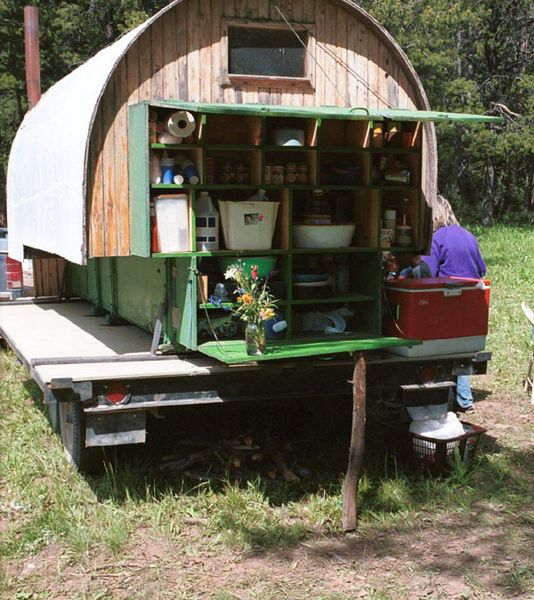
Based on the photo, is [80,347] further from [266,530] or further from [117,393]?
A: [266,530]

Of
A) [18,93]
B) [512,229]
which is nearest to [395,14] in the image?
[512,229]

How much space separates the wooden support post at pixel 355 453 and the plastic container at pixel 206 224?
128 centimetres

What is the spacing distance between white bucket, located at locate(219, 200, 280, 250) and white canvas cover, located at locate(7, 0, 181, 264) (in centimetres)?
99

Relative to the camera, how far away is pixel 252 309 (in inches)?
204

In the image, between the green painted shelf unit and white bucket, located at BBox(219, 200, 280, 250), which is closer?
the green painted shelf unit

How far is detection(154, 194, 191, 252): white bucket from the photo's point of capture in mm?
5402

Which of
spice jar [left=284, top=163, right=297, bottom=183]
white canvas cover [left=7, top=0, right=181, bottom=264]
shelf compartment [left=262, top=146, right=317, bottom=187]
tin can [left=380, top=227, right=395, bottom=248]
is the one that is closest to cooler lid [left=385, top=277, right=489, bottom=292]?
tin can [left=380, top=227, right=395, bottom=248]

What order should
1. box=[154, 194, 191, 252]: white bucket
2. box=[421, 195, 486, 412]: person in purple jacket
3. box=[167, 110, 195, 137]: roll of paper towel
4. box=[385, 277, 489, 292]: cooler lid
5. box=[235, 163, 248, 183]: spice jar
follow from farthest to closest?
box=[421, 195, 486, 412]: person in purple jacket → box=[385, 277, 489, 292]: cooler lid → box=[235, 163, 248, 183]: spice jar → box=[154, 194, 191, 252]: white bucket → box=[167, 110, 195, 137]: roll of paper towel

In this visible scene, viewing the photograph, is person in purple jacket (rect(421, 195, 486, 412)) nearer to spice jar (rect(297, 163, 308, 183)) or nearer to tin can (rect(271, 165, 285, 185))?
spice jar (rect(297, 163, 308, 183))

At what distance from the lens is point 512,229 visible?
26.8m

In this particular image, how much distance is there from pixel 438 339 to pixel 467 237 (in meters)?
2.00

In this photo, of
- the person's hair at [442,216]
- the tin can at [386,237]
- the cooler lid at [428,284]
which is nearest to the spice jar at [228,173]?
the tin can at [386,237]

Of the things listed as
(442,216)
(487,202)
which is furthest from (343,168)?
(487,202)

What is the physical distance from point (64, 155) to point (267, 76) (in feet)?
5.46
